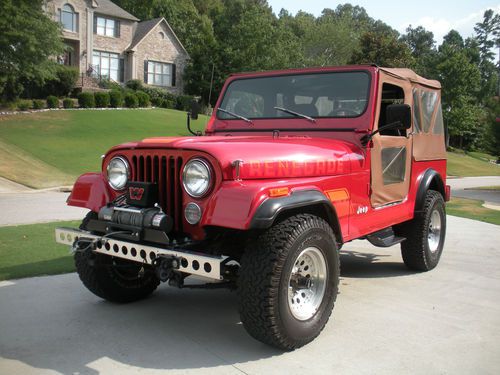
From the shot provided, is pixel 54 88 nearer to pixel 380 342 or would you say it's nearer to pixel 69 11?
pixel 69 11

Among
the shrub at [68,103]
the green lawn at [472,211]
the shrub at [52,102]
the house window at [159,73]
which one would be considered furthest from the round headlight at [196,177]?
the house window at [159,73]

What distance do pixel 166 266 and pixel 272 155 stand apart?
1.05 meters

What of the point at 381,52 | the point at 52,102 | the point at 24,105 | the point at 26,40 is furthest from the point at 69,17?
the point at 381,52

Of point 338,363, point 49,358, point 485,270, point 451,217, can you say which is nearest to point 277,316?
point 338,363

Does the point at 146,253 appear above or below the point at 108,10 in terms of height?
below

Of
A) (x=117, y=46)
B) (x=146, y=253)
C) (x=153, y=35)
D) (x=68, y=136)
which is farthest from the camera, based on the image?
(x=153, y=35)

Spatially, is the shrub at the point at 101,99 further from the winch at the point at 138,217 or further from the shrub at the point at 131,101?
the winch at the point at 138,217

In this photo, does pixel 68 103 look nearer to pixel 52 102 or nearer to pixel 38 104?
pixel 52 102

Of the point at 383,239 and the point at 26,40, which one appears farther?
the point at 26,40

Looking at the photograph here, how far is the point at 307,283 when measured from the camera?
3684 millimetres

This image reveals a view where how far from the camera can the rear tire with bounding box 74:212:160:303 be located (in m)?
4.04

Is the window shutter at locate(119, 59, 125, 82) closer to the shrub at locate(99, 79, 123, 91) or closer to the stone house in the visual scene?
the stone house

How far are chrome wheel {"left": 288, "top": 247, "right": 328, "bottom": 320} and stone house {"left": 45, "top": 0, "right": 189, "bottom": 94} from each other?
1306 inches

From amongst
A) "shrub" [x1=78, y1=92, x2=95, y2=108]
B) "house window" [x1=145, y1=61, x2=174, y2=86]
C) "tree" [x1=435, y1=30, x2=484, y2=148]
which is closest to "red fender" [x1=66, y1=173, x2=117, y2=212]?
"shrub" [x1=78, y1=92, x2=95, y2=108]
